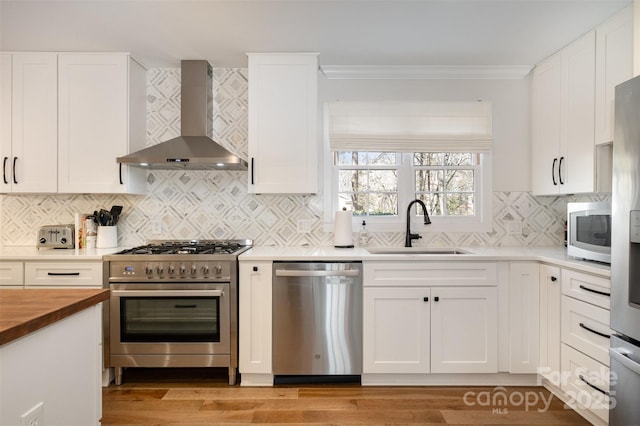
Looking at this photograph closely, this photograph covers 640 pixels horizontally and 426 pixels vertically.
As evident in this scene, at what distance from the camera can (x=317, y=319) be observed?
2.41m

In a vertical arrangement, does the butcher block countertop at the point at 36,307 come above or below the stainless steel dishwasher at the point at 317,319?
above

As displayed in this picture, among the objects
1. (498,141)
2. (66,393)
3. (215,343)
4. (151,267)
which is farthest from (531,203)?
(66,393)

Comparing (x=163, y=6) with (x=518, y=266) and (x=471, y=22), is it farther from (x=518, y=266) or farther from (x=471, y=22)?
(x=518, y=266)

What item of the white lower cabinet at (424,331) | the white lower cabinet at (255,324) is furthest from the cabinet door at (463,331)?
the white lower cabinet at (255,324)

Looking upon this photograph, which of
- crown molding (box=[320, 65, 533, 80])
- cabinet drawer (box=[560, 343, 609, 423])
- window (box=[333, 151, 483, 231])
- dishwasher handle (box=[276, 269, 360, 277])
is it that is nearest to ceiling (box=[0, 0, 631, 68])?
crown molding (box=[320, 65, 533, 80])

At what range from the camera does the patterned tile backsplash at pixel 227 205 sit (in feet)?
10.0

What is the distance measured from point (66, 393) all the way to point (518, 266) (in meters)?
2.57

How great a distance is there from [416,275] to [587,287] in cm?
96

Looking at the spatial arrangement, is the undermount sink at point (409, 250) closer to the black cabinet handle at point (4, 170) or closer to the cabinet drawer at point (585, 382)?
the cabinet drawer at point (585, 382)

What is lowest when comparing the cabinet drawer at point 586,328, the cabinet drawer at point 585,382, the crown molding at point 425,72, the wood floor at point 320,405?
the wood floor at point 320,405

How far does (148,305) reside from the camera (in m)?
2.43

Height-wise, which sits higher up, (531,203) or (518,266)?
(531,203)

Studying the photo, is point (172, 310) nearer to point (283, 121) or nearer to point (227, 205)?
point (227, 205)

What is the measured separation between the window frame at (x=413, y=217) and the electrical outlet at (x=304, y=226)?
140 millimetres
